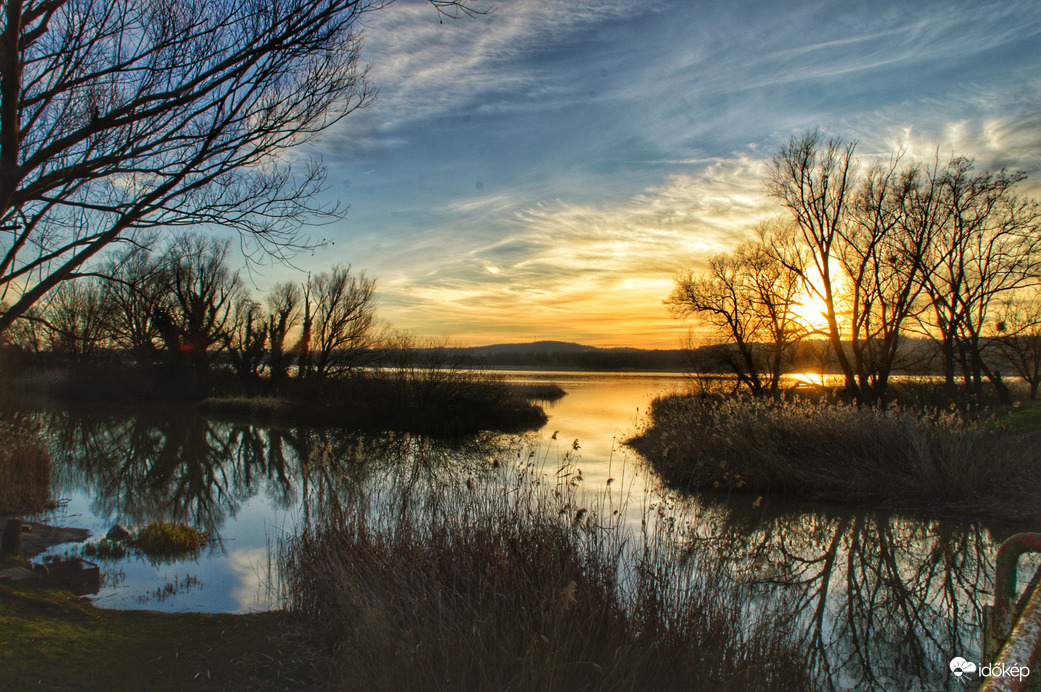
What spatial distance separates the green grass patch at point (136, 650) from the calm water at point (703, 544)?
931 mm

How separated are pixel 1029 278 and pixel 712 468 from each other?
20.2 metres

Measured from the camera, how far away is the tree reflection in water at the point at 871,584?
519cm

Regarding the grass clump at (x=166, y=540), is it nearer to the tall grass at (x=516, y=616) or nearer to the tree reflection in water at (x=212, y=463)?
the tree reflection in water at (x=212, y=463)

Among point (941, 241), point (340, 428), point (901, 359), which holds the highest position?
point (941, 241)

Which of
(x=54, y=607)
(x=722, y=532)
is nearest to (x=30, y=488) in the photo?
(x=54, y=607)

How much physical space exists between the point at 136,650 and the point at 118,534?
4.88 meters

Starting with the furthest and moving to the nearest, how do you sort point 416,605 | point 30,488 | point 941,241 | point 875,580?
point 941,241 → point 30,488 → point 875,580 → point 416,605

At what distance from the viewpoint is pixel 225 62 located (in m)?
4.22

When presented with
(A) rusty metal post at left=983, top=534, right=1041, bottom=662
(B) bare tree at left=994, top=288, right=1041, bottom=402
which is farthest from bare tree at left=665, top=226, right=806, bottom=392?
(A) rusty metal post at left=983, top=534, right=1041, bottom=662

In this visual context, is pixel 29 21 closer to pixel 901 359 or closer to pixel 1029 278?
pixel 901 359

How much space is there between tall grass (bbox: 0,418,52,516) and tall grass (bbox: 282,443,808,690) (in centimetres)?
690

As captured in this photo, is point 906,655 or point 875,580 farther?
point 875,580

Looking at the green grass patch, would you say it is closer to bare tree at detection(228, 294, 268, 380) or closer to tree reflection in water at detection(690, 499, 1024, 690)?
tree reflection in water at detection(690, 499, 1024, 690)

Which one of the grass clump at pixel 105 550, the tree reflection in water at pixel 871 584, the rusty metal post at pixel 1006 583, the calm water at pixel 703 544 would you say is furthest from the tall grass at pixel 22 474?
the rusty metal post at pixel 1006 583
